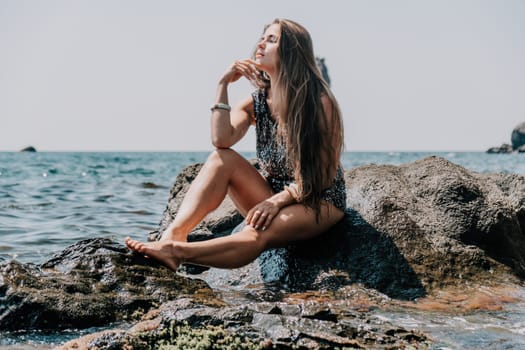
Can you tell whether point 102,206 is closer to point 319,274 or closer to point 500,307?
point 319,274

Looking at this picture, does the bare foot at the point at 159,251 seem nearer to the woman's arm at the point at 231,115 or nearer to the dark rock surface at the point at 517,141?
the woman's arm at the point at 231,115

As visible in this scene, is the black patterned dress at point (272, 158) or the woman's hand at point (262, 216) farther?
the black patterned dress at point (272, 158)

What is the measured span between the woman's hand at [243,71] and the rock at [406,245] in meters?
1.35

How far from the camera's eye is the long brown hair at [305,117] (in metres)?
4.75

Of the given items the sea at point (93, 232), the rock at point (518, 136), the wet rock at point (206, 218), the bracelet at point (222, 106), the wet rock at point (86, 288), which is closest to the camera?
the sea at point (93, 232)

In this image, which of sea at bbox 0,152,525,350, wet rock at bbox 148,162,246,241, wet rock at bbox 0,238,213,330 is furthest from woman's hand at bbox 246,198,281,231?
wet rock at bbox 148,162,246,241

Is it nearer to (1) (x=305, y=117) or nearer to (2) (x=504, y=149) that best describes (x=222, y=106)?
(1) (x=305, y=117)

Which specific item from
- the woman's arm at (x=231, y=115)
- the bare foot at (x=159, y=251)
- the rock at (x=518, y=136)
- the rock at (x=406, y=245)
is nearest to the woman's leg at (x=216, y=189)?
the woman's arm at (x=231, y=115)

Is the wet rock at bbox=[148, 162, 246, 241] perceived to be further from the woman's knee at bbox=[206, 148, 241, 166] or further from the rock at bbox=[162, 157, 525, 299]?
the woman's knee at bbox=[206, 148, 241, 166]

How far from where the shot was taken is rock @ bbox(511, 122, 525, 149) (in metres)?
91.4

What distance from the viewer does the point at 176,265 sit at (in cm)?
436

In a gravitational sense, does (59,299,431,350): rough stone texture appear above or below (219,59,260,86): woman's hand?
below

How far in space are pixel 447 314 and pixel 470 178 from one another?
75.3 inches

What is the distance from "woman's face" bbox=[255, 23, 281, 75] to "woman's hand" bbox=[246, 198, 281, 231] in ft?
3.66
